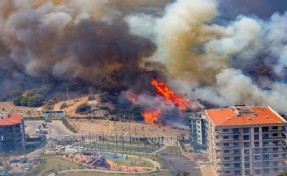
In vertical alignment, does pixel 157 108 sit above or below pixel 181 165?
above

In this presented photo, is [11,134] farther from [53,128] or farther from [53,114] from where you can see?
[53,114]

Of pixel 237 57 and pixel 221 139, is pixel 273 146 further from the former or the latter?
pixel 237 57

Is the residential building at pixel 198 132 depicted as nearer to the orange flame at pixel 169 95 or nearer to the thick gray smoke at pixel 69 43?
the orange flame at pixel 169 95

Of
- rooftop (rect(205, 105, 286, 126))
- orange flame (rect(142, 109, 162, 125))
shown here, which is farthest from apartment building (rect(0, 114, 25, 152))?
rooftop (rect(205, 105, 286, 126))

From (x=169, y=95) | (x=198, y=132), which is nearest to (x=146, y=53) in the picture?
(x=169, y=95)

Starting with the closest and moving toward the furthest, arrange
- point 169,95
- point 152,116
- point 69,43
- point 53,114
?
point 152,116 < point 169,95 < point 53,114 < point 69,43

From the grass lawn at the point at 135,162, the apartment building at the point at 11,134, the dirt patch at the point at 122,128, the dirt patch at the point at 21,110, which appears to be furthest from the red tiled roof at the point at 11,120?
the dirt patch at the point at 21,110
